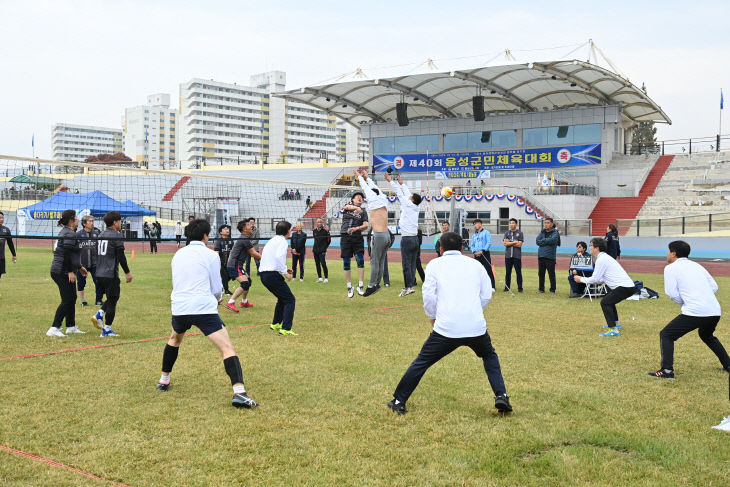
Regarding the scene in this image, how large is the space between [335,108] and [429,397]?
4452cm

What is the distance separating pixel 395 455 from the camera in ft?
15.2

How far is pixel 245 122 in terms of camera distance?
5615 inches

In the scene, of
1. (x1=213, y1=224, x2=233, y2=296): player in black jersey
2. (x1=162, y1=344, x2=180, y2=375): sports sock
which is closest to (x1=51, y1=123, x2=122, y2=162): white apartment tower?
(x1=213, y1=224, x2=233, y2=296): player in black jersey

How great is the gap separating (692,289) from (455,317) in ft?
10.3

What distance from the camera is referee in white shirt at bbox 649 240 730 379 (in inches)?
262

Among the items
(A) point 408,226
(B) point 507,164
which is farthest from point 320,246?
(B) point 507,164

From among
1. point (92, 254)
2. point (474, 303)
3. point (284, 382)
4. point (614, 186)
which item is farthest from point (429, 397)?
point (614, 186)

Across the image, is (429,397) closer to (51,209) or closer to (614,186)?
(51,209)

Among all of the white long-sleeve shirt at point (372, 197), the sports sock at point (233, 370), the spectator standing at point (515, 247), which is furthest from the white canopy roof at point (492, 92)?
the sports sock at point (233, 370)

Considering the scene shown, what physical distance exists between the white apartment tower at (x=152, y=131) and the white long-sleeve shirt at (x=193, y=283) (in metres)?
161

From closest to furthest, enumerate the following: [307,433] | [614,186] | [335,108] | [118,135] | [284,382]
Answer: [307,433], [284,382], [614,186], [335,108], [118,135]

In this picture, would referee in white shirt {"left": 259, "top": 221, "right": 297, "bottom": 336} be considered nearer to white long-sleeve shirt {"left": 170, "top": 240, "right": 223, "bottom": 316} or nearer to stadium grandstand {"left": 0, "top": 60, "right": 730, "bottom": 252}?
white long-sleeve shirt {"left": 170, "top": 240, "right": 223, "bottom": 316}

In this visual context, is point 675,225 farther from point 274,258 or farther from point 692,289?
point 274,258

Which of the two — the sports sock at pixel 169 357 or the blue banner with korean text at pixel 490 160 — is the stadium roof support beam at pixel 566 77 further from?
the sports sock at pixel 169 357
